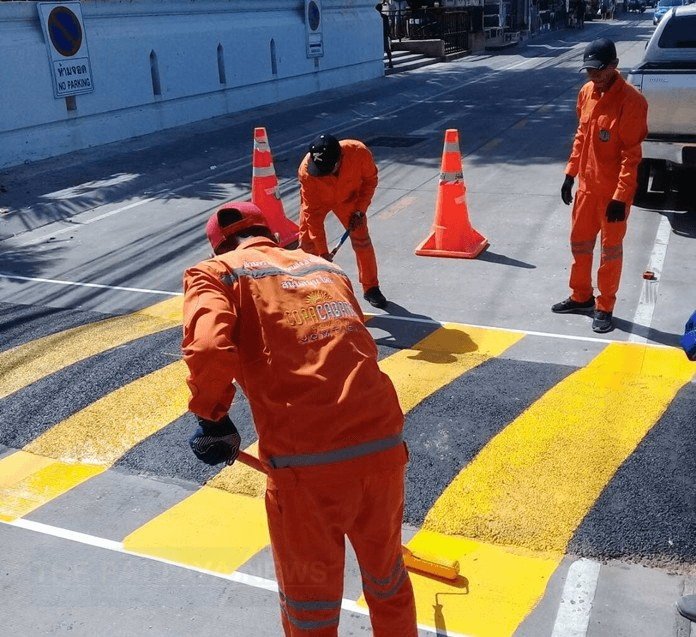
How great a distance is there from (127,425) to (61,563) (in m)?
1.44

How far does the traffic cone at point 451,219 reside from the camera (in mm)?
8438

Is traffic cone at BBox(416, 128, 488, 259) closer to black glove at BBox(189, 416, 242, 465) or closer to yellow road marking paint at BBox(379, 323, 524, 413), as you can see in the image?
yellow road marking paint at BBox(379, 323, 524, 413)

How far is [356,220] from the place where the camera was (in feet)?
A: 23.0

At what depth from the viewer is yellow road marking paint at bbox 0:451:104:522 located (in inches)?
179

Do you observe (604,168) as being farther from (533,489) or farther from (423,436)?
(533,489)

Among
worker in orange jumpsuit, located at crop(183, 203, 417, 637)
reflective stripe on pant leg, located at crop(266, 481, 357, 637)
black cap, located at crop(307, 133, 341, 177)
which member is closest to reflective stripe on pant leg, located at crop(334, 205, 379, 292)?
black cap, located at crop(307, 133, 341, 177)

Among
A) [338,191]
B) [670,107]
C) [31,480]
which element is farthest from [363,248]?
[670,107]

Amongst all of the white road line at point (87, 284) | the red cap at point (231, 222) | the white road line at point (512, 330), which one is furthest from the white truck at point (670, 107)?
the red cap at point (231, 222)

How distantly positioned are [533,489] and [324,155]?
3.24 m

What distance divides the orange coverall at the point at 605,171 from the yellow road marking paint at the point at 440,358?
32.0 inches

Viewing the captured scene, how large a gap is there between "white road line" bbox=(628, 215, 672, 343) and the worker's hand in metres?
2.36

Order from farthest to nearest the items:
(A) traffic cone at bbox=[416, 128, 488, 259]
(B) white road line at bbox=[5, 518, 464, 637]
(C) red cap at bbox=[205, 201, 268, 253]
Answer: (A) traffic cone at bbox=[416, 128, 488, 259]
(B) white road line at bbox=[5, 518, 464, 637]
(C) red cap at bbox=[205, 201, 268, 253]

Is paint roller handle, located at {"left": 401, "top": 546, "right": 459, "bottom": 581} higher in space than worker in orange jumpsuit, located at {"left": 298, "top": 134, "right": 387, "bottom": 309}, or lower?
lower

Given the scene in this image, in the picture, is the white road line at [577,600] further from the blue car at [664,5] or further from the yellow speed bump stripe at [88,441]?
the blue car at [664,5]
